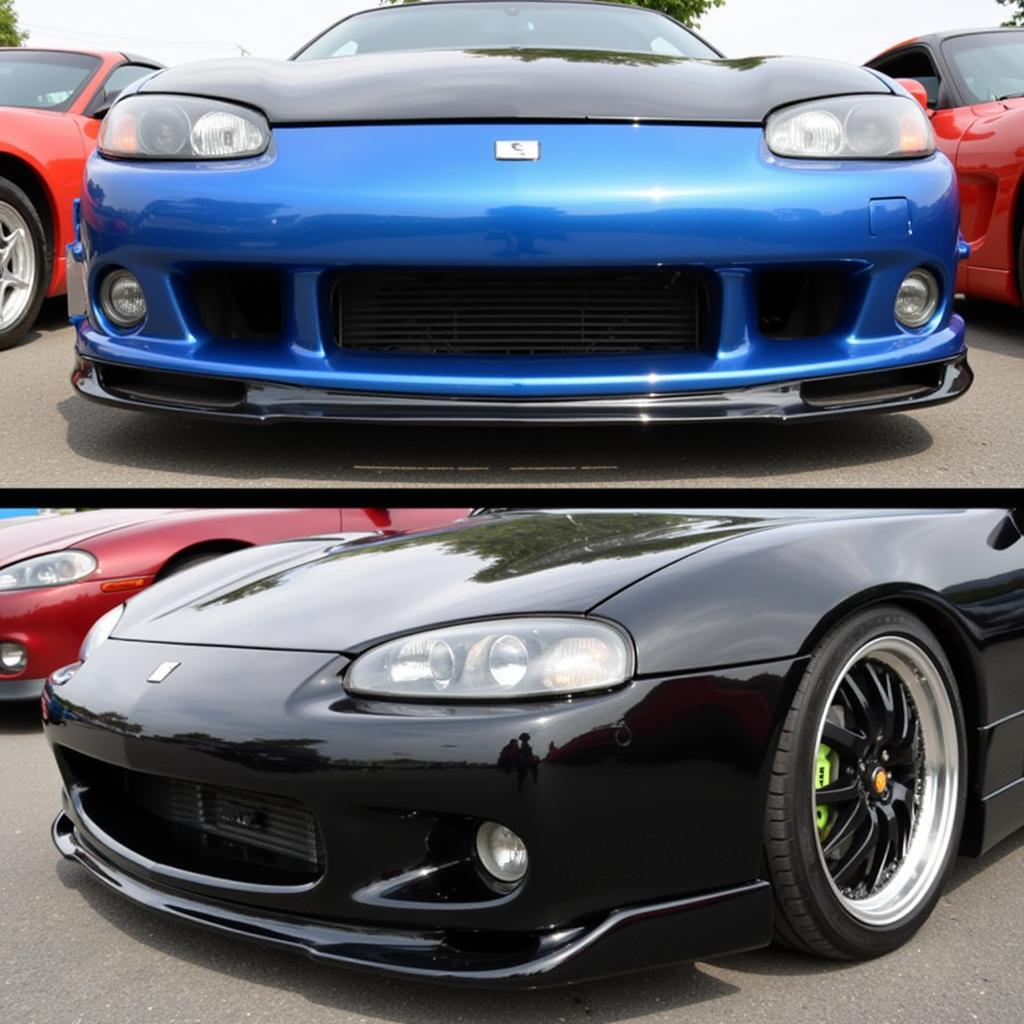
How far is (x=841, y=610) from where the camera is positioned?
210 cm

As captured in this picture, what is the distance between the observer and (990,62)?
5551 millimetres

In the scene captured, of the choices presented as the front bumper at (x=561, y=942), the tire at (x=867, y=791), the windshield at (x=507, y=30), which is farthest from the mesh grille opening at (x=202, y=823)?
the windshield at (x=507, y=30)

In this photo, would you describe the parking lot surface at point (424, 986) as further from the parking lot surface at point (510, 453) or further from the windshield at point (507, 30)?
the windshield at point (507, 30)

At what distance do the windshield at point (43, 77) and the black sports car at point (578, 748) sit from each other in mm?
3778

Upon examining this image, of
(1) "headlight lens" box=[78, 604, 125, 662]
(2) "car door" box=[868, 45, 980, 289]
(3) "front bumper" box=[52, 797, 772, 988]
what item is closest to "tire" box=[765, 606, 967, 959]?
(3) "front bumper" box=[52, 797, 772, 988]

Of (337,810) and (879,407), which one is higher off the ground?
(879,407)

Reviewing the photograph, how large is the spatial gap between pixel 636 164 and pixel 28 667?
8.58 ft

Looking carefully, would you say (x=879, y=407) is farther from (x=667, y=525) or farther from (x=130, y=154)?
(x=130, y=154)

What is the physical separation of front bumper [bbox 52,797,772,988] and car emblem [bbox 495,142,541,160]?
159 cm

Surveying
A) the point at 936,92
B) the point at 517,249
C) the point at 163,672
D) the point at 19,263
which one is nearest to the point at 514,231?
the point at 517,249

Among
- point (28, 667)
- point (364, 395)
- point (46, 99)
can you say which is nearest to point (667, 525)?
point (364, 395)

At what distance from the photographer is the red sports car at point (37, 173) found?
4.69m

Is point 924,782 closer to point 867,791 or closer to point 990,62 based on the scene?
point 867,791

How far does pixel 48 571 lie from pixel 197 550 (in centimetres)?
51
